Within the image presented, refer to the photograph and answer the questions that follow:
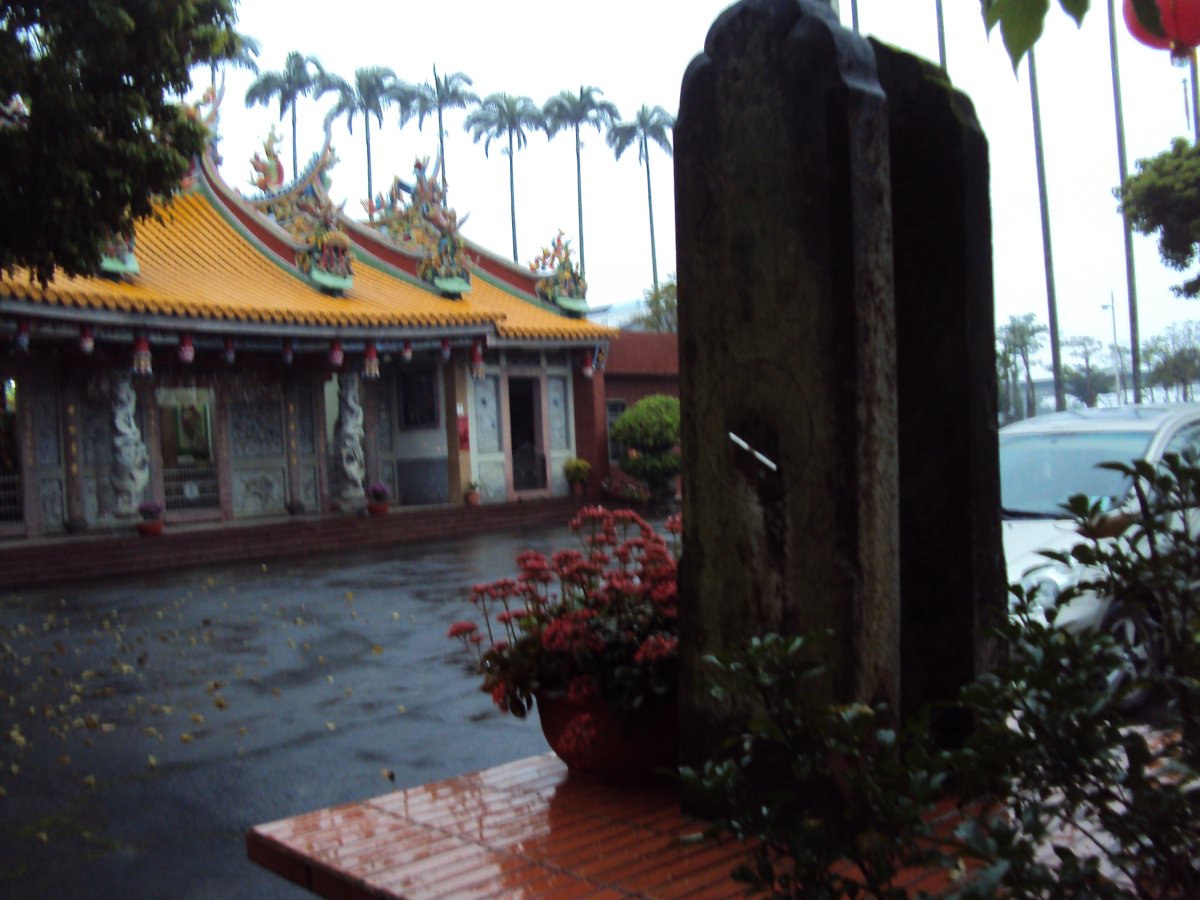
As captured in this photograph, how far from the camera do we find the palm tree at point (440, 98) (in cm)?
4862

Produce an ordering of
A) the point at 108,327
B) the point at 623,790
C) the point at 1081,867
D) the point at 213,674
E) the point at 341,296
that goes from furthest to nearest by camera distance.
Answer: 1. the point at 341,296
2. the point at 108,327
3. the point at 213,674
4. the point at 623,790
5. the point at 1081,867

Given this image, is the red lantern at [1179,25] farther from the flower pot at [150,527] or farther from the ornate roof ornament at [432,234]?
the ornate roof ornament at [432,234]

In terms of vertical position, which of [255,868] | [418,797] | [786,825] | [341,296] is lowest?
[255,868]

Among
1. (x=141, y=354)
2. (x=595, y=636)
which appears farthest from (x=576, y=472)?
(x=595, y=636)

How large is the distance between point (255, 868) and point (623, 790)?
1.62 metres

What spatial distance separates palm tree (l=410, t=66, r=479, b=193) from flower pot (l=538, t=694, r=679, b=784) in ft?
154

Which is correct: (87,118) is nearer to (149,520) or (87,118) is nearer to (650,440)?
(149,520)

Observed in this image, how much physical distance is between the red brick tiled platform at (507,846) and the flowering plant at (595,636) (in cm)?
28

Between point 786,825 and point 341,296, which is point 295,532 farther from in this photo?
point 786,825

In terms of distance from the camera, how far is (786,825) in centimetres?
173

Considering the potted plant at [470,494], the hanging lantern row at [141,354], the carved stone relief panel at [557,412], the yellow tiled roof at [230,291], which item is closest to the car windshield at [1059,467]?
the yellow tiled roof at [230,291]

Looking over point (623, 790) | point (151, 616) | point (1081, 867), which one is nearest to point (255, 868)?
point (623, 790)

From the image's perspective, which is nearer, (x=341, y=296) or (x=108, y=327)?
(x=108, y=327)

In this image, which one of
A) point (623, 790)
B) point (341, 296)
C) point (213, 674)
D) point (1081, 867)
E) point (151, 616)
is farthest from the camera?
point (341, 296)
